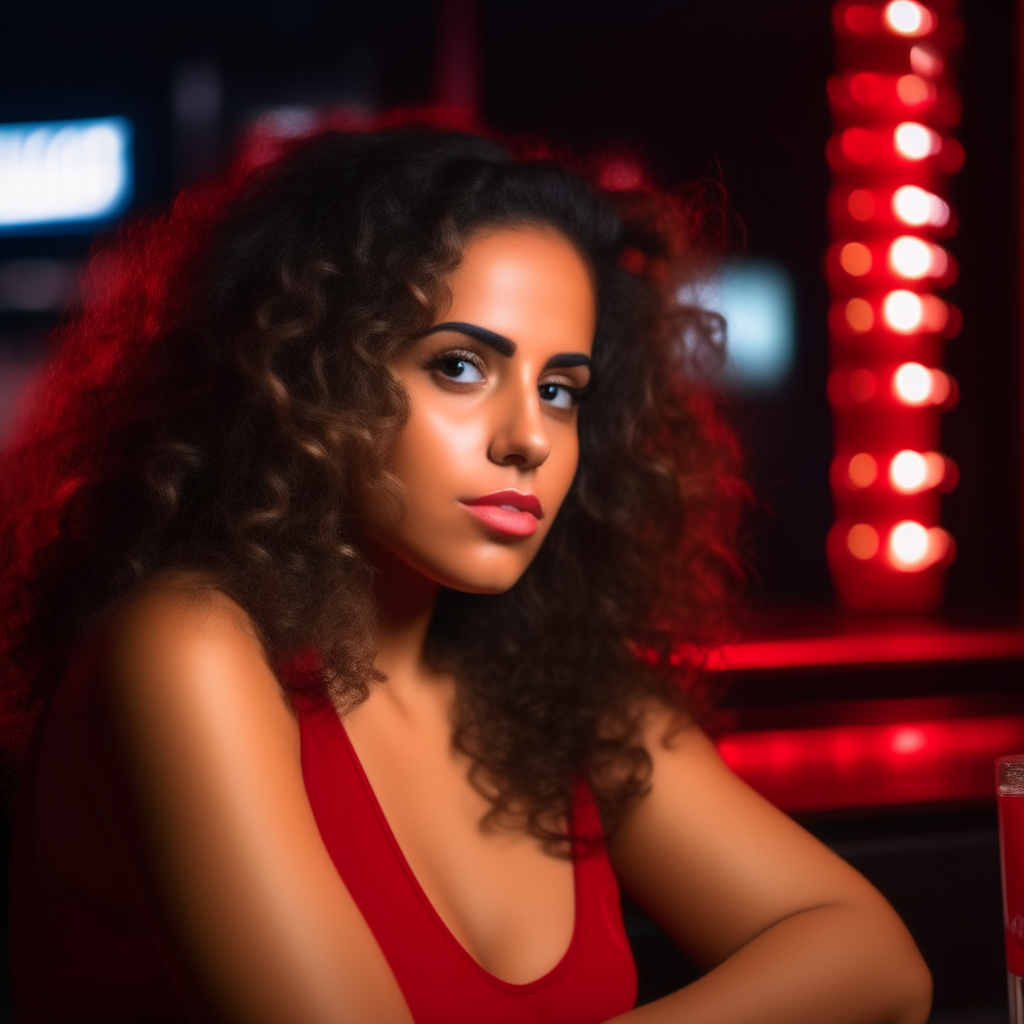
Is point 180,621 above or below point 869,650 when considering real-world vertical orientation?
above

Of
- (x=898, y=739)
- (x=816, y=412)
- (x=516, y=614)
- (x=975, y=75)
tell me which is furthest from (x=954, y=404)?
(x=516, y=614)

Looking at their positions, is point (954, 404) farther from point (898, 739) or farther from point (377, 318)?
point (377, 318)

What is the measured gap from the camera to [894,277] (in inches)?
148

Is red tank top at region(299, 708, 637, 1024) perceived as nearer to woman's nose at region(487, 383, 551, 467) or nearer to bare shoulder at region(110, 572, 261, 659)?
bare shoulder at region(110, 572, 261, 659)

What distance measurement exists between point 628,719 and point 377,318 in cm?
52

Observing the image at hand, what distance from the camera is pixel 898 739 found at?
1992mm

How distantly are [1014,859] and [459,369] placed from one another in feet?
1.92

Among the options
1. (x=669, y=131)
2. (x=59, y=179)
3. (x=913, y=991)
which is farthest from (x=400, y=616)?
(x=669, y=131)

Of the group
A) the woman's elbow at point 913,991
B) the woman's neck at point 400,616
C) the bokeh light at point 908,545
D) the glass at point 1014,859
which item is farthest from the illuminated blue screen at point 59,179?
the glass at point 1014,859

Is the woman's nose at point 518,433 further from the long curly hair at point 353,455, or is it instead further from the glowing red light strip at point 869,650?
the glowing red light strip at point 869,650

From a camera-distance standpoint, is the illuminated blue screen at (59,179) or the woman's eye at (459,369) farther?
the illuminated blue screen at (59,179)

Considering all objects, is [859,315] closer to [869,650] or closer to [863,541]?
[863,541]

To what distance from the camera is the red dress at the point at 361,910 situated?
0.92 meters

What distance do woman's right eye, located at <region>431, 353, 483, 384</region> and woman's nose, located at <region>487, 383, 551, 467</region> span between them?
0.04 metres
